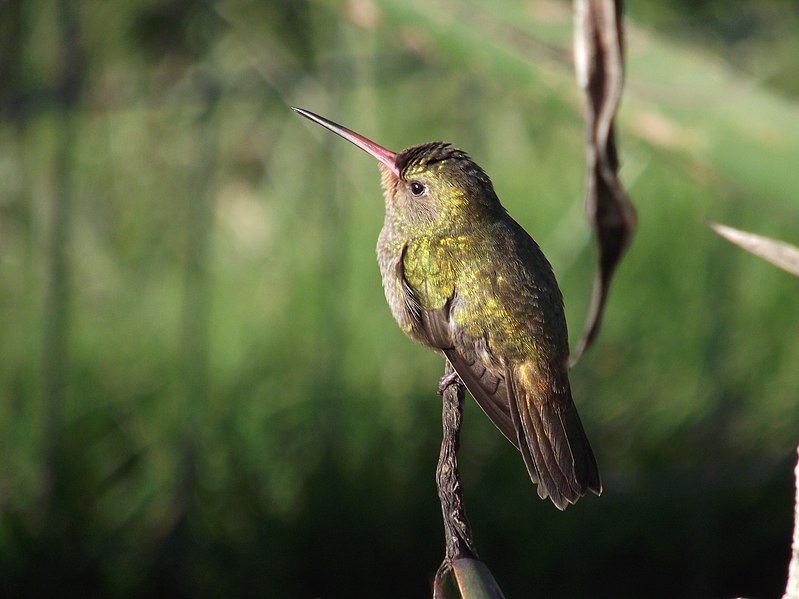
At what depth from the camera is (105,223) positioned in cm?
417

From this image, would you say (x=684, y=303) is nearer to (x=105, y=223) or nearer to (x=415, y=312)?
(x=105, y=223)

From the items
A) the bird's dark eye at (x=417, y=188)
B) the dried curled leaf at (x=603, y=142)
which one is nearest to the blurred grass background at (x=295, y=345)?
the dried curled leaf at (x=603, y=142)

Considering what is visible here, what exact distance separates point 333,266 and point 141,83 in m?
0.92

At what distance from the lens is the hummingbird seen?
70cm

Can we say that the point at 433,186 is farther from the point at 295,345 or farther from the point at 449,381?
the point at 295,345

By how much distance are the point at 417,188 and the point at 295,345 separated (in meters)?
2.86

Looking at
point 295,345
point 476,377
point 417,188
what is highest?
point 417,188

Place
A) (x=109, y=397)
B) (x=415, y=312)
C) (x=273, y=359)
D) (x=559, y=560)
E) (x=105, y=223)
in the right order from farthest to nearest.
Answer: (x=105, y=223)
(x=273, y=359)
(x=109, y=397)
(x=559, y=560)
(x=415, y=312)

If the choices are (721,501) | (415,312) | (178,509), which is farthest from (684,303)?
(415,312)

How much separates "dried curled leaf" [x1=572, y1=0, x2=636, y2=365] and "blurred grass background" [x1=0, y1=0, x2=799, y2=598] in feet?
5.47

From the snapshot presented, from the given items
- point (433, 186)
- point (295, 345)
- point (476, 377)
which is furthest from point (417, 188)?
point (295, 345)

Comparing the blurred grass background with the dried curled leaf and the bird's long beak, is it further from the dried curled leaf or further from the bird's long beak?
the bird's long beak

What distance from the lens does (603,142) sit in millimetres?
770

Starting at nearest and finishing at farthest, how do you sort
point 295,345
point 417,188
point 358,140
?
point 358,140 → point 417,188 → point 295,345
